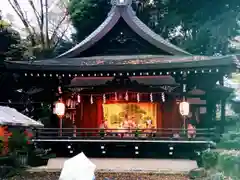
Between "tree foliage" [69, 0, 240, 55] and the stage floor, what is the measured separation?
10.3 m

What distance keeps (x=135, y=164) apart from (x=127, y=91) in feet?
10.8

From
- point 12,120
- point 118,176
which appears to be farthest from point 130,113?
point 12,120

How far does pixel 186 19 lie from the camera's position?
27.3 metres

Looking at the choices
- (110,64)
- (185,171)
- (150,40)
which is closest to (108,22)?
(150,40)

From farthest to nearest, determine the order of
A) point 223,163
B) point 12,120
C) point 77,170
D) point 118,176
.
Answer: point 118,176
point 223,163
point 12,120
point 77,170

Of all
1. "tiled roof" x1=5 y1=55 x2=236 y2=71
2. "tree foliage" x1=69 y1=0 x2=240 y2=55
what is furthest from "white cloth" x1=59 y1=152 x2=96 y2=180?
"tree foliage" x1=69 y1=0 x2=240 y2=55

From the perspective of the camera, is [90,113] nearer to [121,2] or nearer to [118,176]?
[118,176]

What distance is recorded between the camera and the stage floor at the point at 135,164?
15.3 meters

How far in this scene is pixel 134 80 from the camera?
1728cm

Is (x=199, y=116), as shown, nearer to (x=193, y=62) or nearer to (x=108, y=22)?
(x=193, y=62)

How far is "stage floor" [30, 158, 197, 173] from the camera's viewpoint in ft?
50.1

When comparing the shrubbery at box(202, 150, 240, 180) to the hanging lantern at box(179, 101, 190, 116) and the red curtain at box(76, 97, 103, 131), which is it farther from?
the red curtain at box(76, 97, 103, 131)

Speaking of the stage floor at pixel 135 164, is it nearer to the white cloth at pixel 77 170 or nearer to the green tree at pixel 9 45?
the white cloth at pixel 77 170

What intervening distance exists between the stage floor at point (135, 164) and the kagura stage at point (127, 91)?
403 mm
